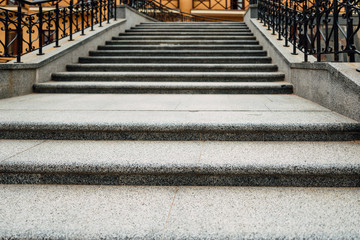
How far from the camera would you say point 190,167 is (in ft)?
5.88

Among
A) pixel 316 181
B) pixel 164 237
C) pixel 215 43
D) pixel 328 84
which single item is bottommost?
pixel 164 237

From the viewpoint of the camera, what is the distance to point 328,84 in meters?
2.80

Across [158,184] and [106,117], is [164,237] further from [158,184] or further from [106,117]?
[106,117]

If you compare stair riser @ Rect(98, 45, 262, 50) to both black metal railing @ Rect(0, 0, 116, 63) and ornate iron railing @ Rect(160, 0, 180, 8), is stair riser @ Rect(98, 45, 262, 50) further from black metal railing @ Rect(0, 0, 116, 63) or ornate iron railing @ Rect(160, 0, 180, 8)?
ornate iron railing @ Rect(160, 0, 180, 8)

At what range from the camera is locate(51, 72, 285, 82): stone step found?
4.46m

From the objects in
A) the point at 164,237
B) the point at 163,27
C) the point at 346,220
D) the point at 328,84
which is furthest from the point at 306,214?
the point at 163,27

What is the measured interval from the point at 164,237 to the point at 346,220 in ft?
3.34

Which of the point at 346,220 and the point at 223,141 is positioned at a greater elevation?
the point at 223,141

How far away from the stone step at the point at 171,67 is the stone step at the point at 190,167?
3.08 metres

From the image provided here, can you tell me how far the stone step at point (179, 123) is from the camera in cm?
225

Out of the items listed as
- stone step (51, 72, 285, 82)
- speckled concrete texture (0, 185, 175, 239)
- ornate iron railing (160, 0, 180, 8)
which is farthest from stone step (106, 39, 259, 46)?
ornate iron railing (160, 0, 180, 8)

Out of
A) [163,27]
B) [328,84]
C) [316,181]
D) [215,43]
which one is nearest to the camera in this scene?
[316,181]

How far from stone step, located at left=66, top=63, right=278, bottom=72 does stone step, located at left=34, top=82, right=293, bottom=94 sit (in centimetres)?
81

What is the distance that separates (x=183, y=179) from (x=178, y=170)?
9 centimetres
